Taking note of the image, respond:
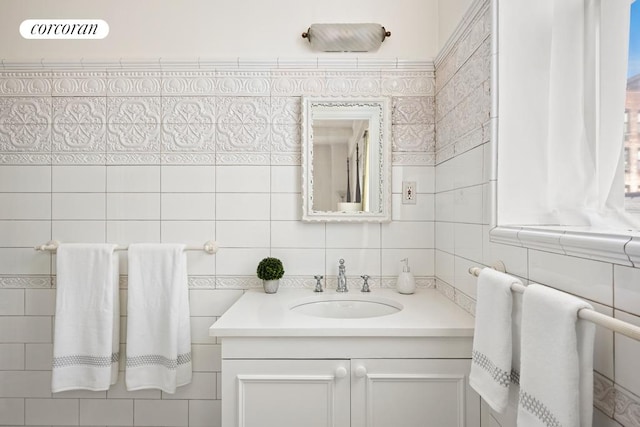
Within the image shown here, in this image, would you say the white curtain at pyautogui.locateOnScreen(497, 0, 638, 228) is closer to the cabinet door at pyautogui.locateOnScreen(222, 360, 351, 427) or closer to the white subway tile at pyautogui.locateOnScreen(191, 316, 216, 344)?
the cabinet door at pyautogui.locateOnScreen(222, 360, 351, 427)

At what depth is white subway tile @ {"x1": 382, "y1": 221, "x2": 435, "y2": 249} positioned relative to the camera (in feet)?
5.71

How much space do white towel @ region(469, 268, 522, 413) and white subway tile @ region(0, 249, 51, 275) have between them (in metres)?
1.86

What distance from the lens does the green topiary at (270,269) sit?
1609 mm

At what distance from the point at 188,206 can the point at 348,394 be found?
42.6 inches

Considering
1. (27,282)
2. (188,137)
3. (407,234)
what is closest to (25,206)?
(27,282)

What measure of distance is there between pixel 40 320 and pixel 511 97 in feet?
7.11

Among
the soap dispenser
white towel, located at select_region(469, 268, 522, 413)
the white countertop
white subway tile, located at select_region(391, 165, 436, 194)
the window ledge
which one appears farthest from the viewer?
white subway tile, located at select_region(391, 165, 436, 194)

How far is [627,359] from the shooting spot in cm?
66

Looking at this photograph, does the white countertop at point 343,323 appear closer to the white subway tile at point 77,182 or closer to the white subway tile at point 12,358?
the white subway tile at point 77,182

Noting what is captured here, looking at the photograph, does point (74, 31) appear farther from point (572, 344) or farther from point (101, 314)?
point (572, 344)

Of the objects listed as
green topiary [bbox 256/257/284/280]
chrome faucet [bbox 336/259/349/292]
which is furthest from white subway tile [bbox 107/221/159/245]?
chrome faucet [bbox 336/259/349/292]

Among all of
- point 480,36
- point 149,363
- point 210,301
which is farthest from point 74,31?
point 480,36

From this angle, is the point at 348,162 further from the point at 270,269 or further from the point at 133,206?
the point at 133,206

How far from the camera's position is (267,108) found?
67.9 inches
